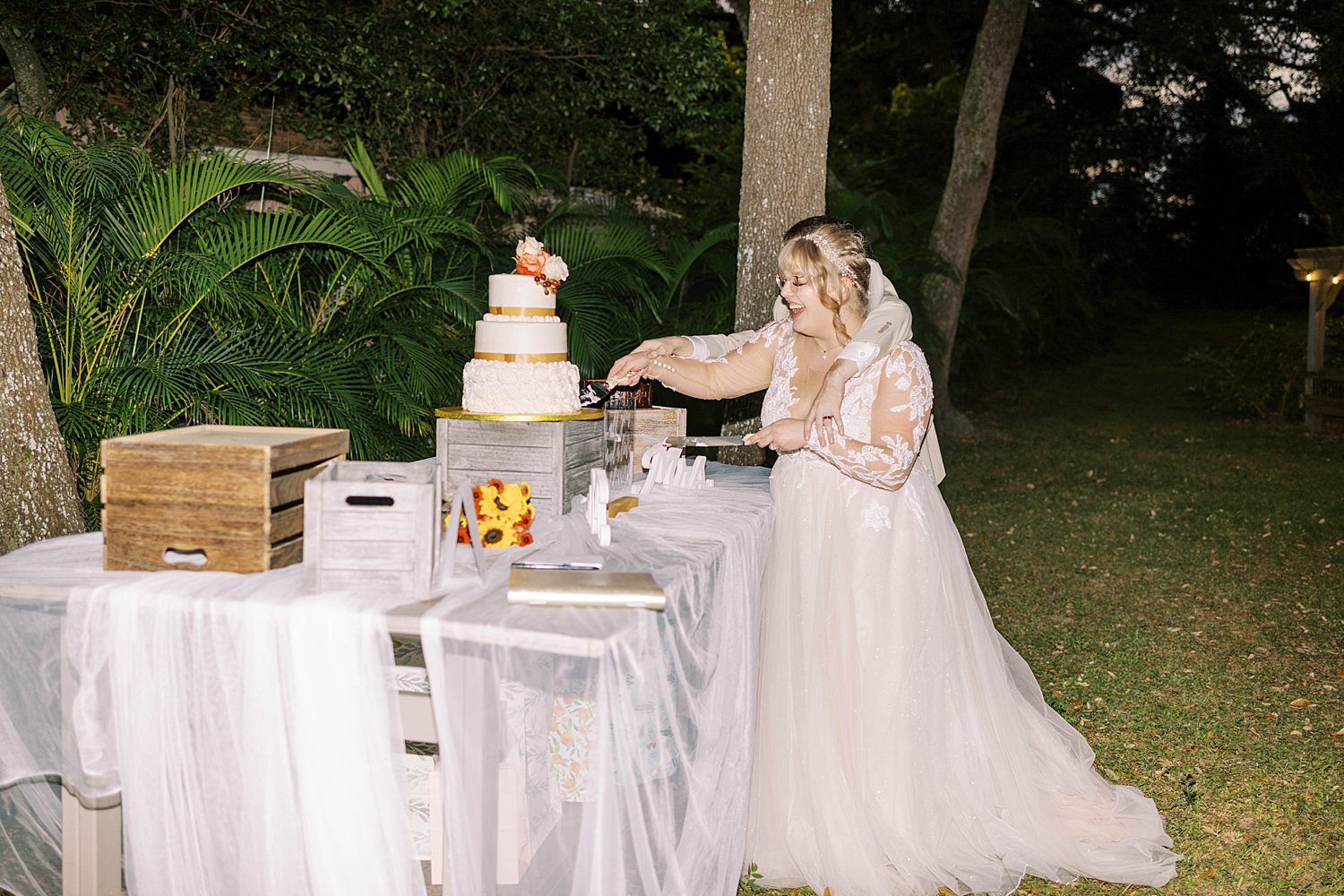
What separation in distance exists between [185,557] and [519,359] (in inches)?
38.9

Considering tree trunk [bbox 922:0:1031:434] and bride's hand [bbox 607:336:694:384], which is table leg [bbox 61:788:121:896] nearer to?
bride's hand [bbox 607:336:694:384]

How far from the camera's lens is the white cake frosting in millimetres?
3100

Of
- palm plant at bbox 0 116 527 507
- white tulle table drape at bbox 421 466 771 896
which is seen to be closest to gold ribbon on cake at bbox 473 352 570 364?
white tulle table drape at bbox 421 466 771 896

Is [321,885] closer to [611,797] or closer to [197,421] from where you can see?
[611,797]

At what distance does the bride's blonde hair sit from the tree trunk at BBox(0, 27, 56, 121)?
7258mm

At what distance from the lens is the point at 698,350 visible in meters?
3.96

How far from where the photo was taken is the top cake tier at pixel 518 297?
3158mm

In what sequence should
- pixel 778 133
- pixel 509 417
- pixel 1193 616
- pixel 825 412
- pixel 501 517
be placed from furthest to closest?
pixel 1193 616, pixel 778 133, pixel 825 412, pixel 509 417, pixel 501 517

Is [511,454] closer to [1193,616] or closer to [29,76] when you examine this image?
[1193,616]

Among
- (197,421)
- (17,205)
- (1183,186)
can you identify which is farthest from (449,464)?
(1183,186)

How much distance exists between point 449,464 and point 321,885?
3.66ft

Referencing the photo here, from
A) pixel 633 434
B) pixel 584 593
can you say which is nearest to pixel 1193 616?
pixel 633 434

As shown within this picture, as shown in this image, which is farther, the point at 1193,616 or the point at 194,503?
the point at 1193,616

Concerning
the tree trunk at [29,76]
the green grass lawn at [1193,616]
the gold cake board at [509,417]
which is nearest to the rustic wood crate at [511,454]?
the gold cake board at [509,417]
